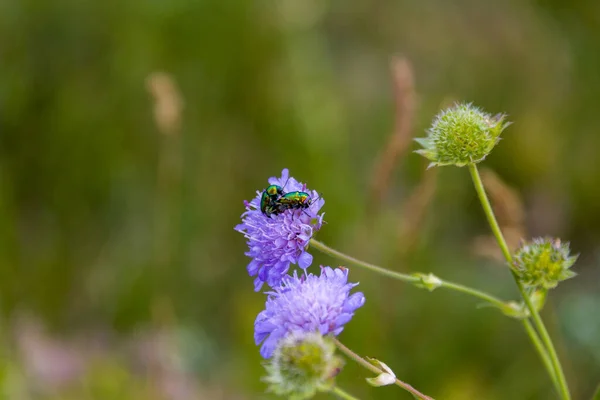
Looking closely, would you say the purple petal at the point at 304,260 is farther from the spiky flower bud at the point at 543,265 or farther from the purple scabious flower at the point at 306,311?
the spiky flower bud at the point at 543,265

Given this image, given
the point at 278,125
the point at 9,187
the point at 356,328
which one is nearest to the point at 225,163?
the point at 278,125

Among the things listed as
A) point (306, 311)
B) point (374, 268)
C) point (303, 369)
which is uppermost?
point (374, 268)

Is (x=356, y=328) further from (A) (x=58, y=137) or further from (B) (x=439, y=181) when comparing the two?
(A) (x=58, y=137)

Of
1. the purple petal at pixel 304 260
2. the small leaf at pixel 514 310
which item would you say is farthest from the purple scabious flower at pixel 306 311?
the small leaf at pixel 514 310

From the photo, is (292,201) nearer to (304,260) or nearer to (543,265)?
(304,260)

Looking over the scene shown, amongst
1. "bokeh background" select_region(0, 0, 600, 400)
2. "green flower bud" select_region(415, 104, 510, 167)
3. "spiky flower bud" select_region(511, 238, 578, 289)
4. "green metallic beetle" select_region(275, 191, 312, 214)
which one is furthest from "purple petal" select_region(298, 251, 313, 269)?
"bokeh background" select_region(0, 0, 600, 400)

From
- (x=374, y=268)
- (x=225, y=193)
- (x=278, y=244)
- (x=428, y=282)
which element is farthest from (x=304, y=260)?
(x=225, y=193)
